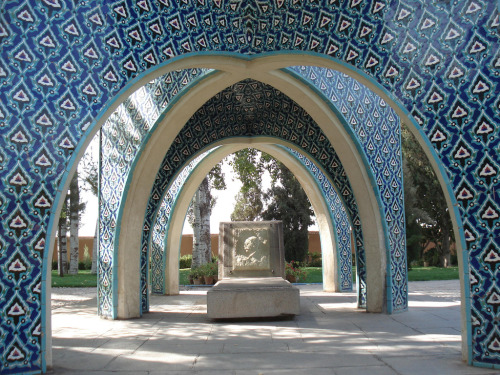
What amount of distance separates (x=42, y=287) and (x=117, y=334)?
2.00 m

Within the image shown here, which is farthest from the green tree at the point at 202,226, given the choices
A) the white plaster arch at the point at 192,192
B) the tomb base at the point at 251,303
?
the tomb base at the point at 251,303

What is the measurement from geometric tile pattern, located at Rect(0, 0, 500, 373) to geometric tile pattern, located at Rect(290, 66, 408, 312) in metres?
2.44

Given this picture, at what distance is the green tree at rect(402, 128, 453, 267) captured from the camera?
59.7ft

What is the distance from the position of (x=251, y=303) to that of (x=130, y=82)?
3376 millimetres

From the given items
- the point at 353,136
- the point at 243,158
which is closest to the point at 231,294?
the point at 353,136

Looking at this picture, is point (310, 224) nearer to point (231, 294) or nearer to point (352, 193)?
point (352, 193)

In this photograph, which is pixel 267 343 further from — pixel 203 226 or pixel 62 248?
pixel 62 248

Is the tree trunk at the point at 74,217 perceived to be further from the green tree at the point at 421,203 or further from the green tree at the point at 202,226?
the green tree at the point at 421,203

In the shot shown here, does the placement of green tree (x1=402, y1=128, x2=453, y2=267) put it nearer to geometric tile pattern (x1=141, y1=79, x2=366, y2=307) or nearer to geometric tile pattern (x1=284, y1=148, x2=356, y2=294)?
geometric tile pattern (x1=284, y1=148, x2=356, y2=294)

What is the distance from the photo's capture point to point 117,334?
566 centimetres

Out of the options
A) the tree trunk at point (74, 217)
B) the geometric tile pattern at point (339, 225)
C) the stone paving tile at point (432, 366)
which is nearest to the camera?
the stone paving tile at point (432, 366)

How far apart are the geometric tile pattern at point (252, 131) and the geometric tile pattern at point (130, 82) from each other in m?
3.57

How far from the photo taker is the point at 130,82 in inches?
177

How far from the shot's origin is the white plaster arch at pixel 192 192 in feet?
35.0
